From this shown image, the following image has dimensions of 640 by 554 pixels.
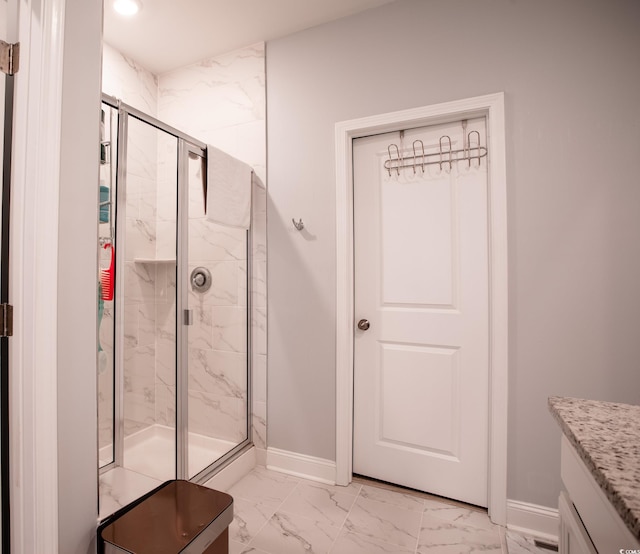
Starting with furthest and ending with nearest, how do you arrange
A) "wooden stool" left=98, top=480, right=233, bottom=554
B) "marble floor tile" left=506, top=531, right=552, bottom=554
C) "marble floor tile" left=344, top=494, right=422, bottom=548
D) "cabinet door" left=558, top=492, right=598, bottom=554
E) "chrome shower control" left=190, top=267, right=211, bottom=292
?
"chrome shower control" left=190, top=267, right=211, bottom=292, "marble floor tile" left=344, top=494, right=422, bottom=548, "marble floor tile" left=506, top=531, right=552, bottom=554, "wooden stool" left=98, top=480, right=233, bottom=554, "cabinet door" left=558, top=492, right=598, bottom=554

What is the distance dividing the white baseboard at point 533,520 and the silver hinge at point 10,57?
A: 2.57 meters

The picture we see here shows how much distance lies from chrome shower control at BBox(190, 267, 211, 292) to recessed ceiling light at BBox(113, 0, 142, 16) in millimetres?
1520

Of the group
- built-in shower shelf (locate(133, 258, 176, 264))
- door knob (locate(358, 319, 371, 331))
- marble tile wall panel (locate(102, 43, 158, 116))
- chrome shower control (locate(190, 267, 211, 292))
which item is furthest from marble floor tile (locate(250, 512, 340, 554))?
marble tile wall panel (locate(102, 43, 158, 116))

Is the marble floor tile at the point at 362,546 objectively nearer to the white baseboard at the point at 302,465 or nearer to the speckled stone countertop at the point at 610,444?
the white baseboard at the point at 302,465

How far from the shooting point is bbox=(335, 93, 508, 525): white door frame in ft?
5.60

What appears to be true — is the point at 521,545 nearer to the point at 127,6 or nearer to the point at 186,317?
the point at 186,317

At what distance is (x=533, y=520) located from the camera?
165cm

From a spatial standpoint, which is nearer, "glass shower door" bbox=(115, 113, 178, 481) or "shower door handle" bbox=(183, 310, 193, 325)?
"shower door handle" bbox=(183, 310, 193, 325)

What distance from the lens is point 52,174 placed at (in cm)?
107

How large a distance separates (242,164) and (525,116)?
60.5 inches

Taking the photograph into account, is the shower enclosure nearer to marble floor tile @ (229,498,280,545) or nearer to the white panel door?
marble floor tile @ (229,498,280,545)

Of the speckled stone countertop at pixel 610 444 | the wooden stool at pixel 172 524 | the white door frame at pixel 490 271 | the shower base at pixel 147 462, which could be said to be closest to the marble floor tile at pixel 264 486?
the shower base at pixel 147 462

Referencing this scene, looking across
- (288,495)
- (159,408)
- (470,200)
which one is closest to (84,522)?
(288,495)

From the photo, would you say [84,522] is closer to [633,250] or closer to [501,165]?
[501,165]
